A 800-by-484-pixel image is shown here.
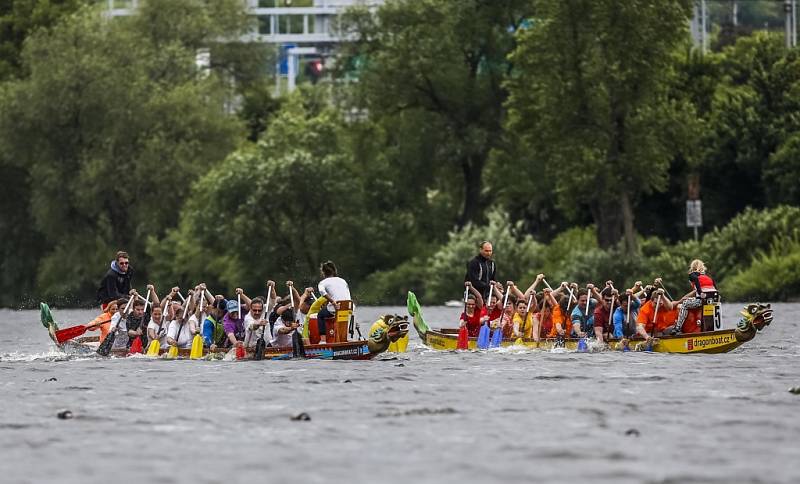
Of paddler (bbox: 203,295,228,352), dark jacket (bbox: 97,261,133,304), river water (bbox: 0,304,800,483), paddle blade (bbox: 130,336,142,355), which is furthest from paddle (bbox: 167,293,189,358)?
dark jacket (bbox: 97,261,133,304)

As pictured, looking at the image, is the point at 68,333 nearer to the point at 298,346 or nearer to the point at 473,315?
the point at 298,346

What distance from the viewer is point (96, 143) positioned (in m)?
85.2

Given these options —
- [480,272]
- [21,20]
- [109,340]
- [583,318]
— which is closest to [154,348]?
[109,340]

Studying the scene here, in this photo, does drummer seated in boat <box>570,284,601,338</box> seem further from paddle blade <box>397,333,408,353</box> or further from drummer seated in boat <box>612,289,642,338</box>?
paddle blade <box>397,333,408,353</box>

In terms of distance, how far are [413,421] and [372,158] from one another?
6552cm

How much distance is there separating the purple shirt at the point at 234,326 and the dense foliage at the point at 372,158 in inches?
1326

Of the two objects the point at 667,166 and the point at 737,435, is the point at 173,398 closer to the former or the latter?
the point at 737,435

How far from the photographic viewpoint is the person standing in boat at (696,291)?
3650cm

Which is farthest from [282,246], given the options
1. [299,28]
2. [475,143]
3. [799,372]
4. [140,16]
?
[299,28]

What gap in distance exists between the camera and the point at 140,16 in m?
97.2

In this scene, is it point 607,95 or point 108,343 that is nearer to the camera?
point 108,343

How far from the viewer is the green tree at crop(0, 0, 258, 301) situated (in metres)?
84.1

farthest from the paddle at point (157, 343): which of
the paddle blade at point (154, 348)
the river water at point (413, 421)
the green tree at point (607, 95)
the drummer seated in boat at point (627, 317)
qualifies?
the green tree at point (607, 95)

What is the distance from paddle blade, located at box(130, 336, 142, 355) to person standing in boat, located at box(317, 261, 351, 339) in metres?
5.41
